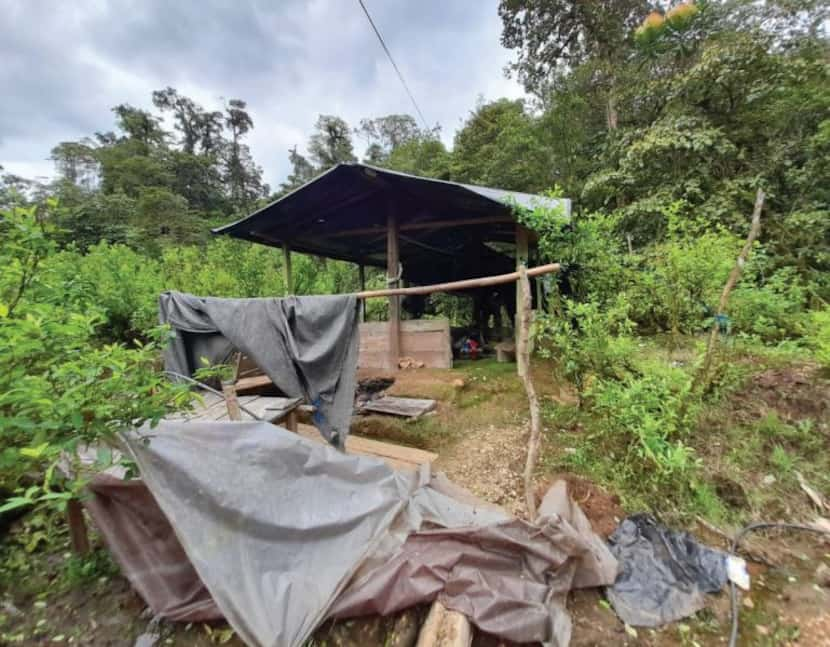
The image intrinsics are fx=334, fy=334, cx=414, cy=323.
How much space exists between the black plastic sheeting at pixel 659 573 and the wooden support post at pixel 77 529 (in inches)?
112

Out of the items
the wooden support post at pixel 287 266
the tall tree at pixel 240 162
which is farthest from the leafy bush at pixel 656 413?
the tall tree at pixel 240 162

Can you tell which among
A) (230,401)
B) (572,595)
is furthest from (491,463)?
(230,401)

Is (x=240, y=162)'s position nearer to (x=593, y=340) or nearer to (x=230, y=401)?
(x=230, y=401)

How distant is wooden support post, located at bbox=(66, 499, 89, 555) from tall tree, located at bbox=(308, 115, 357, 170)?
32643mm

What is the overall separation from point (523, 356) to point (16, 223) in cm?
245

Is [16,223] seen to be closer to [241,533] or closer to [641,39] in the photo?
[241,533]

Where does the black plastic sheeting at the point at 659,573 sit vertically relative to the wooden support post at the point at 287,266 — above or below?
below

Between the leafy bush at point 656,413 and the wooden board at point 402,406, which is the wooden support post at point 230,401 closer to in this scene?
the wooden board at point 402,406

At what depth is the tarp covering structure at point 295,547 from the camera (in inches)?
53.8

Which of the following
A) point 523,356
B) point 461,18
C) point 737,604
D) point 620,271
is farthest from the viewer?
point 461,18

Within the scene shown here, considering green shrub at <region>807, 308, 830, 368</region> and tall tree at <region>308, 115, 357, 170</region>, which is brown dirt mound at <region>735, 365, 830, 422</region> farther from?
tall tree at <region>308, 115, 357, 170</region>

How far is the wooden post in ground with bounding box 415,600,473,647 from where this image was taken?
138 cm

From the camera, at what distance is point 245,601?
1.32 metres

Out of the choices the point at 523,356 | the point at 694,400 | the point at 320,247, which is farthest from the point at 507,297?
the point at 523,356
